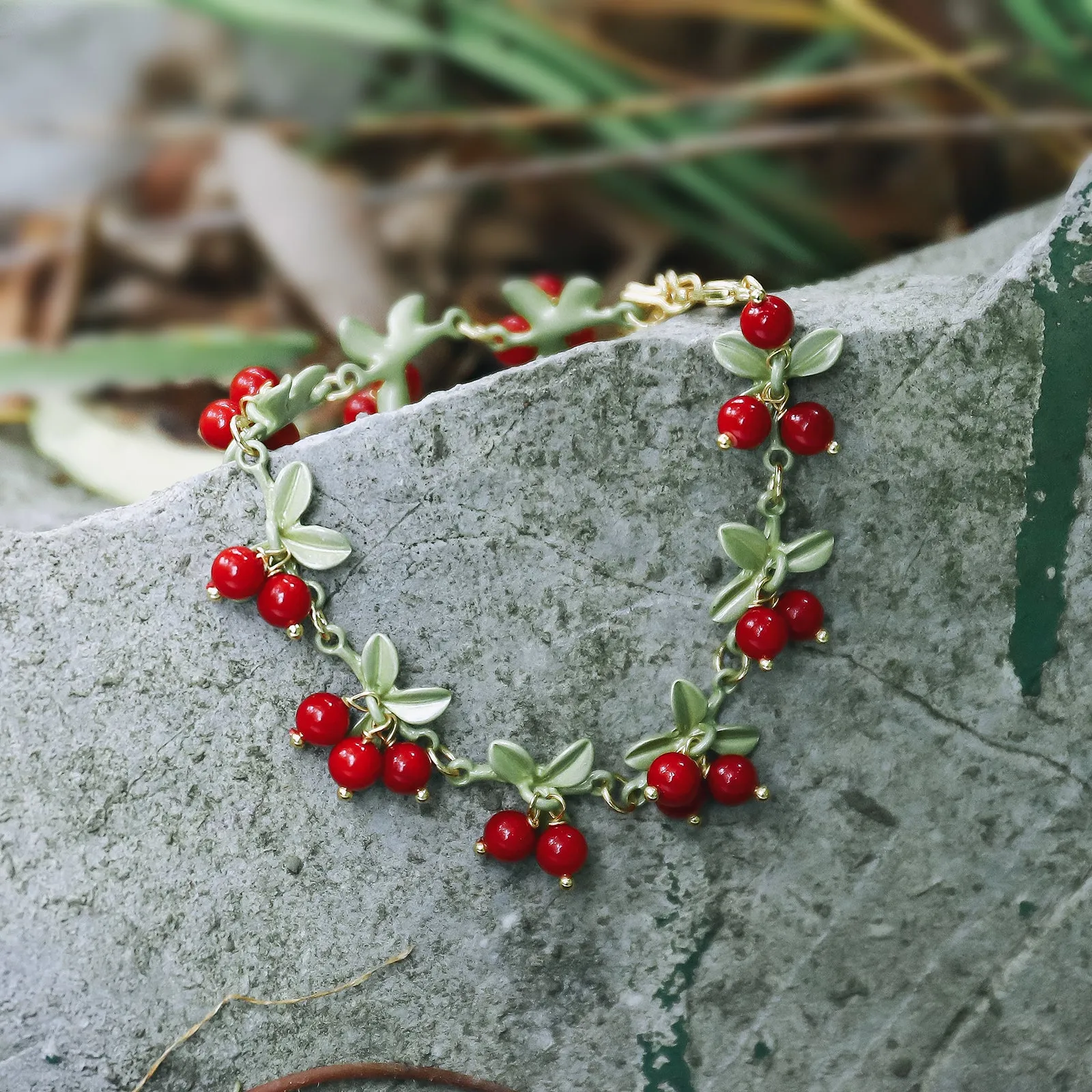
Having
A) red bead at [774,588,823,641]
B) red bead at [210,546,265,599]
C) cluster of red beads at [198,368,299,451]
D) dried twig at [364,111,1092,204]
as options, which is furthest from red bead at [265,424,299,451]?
dried twig at [364,111,1092,204]

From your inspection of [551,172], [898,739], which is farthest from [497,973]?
[551,172]

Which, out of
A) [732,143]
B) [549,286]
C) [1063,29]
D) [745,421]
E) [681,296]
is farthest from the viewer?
[732,143]

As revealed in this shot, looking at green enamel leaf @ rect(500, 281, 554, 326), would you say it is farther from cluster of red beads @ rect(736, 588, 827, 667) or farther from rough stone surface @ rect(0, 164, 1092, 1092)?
cluster of red beads @ rect(736, 588, 827, 667)

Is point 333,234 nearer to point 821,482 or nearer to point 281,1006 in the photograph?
point 821,482

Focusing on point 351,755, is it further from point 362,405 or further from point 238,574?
point 362,405

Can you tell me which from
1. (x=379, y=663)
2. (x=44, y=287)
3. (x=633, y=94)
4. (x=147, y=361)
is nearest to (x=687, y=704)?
(x=379, y=663)

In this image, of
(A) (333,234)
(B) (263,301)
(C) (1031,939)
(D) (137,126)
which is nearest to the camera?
(C) (1031,939)
